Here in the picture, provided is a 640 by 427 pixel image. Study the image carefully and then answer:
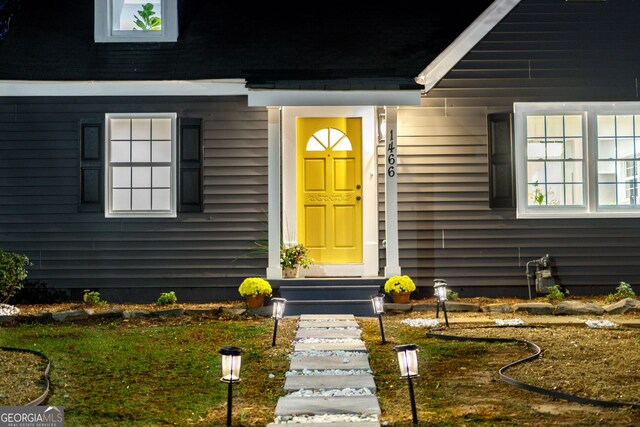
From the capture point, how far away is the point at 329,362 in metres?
7.12

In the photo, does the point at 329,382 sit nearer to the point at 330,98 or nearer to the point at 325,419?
the point at 325,419

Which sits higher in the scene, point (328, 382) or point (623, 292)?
point (623, 292)

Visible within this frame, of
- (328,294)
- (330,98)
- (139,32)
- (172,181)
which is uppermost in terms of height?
(139,32)

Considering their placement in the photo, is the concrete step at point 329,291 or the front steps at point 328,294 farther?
the concrete step at point 329,291

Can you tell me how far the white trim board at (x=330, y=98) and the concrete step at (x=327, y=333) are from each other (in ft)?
11.1

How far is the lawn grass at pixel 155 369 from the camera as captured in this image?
18.6ft

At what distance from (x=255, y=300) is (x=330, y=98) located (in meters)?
2.97

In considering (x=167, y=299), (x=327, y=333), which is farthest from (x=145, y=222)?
(x=327, y=333)

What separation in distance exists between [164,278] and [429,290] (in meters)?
3.94

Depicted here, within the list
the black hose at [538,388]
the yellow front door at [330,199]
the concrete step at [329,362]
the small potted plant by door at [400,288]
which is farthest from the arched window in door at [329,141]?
the concrete step at [329,362]

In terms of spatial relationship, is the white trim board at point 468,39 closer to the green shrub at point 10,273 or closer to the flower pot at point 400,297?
the flower pot at point 400,297

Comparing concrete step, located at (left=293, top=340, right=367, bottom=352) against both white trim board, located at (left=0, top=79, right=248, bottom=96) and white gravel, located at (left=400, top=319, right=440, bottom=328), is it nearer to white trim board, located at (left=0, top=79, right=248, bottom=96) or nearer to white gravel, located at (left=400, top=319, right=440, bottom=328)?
white gravel, located at (left=400, top=319, right=440, bottom=328)

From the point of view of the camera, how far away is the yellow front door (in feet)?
38.5

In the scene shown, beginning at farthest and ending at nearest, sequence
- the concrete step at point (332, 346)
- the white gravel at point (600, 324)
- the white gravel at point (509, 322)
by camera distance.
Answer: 1. the white gravel at point (509, 322)
2. the white gravel at point (600, 324)
3. the concrete step at point (332, 346)
